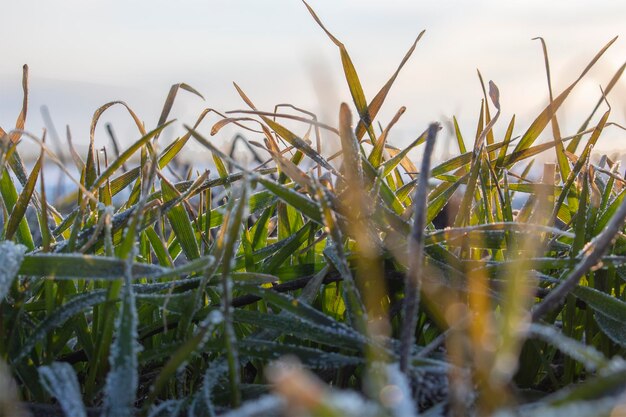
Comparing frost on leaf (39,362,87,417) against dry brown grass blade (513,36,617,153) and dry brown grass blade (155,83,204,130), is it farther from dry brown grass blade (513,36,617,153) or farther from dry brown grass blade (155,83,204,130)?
dry brown grass blade (513,36,617,153)

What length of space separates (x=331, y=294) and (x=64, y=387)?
410mm

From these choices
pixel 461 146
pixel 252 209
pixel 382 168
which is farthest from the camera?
pixel 461 146

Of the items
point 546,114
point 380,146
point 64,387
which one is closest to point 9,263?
point 64,387

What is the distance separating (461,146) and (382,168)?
1.30 ft

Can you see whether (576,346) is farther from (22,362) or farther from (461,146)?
(461,146)

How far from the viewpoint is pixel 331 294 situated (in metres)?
0.90

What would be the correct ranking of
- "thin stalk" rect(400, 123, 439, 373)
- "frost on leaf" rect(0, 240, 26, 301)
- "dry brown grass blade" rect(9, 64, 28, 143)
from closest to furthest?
1. "thin stalk" rect(400, 123, 439, 373)
2. "frost on leaf" rect(0, 240, 26, 301)
3. "dry brown grass blade" rect(9, 64, 28, 143)

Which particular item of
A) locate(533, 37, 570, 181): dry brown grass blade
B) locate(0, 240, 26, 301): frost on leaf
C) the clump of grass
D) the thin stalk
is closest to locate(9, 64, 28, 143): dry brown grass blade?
the clump of grass

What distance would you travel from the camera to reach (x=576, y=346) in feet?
1.51

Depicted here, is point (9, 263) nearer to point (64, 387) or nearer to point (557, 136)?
point (64, 387)

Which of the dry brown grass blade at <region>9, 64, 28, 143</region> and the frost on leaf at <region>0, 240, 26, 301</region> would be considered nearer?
the frost on leaf at <region>0, 240, 26, 301</region>

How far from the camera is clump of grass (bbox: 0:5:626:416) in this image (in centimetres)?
54

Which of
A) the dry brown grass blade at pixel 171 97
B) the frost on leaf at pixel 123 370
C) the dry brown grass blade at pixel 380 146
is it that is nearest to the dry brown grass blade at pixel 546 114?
the dry brown grass blade at pixel 380 146

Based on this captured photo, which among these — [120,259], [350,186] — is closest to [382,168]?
[350,186]
